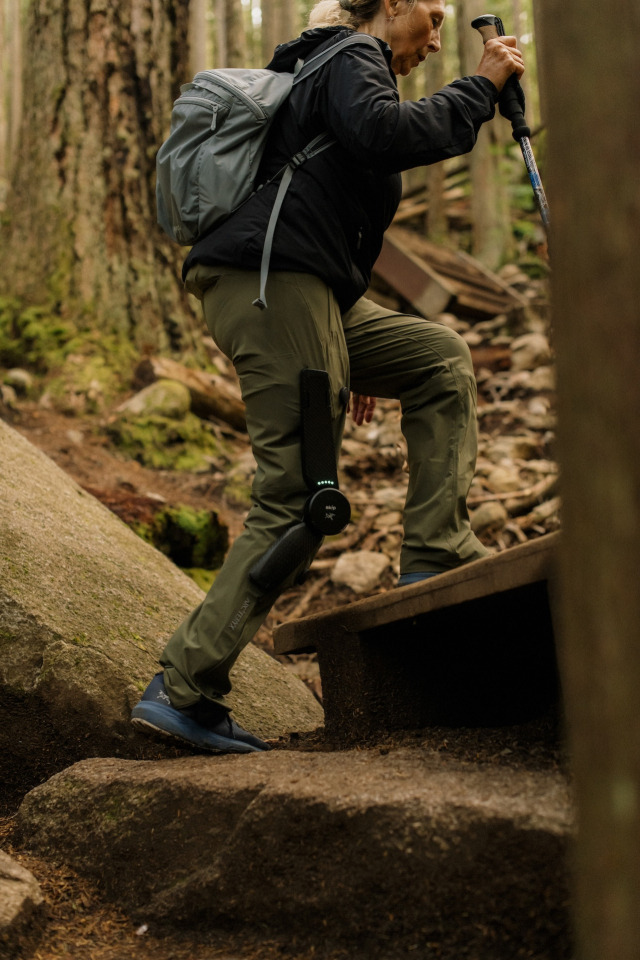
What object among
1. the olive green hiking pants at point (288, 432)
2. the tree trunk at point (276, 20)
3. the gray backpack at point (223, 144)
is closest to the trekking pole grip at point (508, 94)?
the gray backpack at point (223, 144)

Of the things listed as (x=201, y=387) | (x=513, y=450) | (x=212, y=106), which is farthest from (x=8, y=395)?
(x=212, y=106)

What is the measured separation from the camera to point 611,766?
4.14ft

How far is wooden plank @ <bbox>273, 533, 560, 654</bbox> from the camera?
7.21 feet

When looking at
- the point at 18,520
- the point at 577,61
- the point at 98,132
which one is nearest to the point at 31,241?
the point at 98,132

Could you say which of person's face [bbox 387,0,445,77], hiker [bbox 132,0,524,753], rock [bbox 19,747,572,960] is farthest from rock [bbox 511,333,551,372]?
rock [bbox 19,747,572,960]

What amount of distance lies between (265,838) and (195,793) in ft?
0.94

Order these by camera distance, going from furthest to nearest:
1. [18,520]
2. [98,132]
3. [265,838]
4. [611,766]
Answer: [98,132]
[18,520]
[265,838]
[611,766]

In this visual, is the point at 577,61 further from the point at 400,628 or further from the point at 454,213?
the point at 454,213

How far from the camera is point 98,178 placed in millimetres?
7406

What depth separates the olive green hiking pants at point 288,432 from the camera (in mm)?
2775

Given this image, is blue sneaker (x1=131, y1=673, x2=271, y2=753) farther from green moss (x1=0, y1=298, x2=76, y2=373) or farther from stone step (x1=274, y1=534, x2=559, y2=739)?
green moss (x1=0, y1=298, x2=76, y2=373)

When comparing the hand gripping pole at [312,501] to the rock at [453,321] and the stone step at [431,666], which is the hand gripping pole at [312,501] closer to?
the stone step at [431,666]

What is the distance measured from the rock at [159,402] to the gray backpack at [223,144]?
391 centimetres

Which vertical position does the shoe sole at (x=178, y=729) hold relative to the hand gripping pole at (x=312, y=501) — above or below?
below
